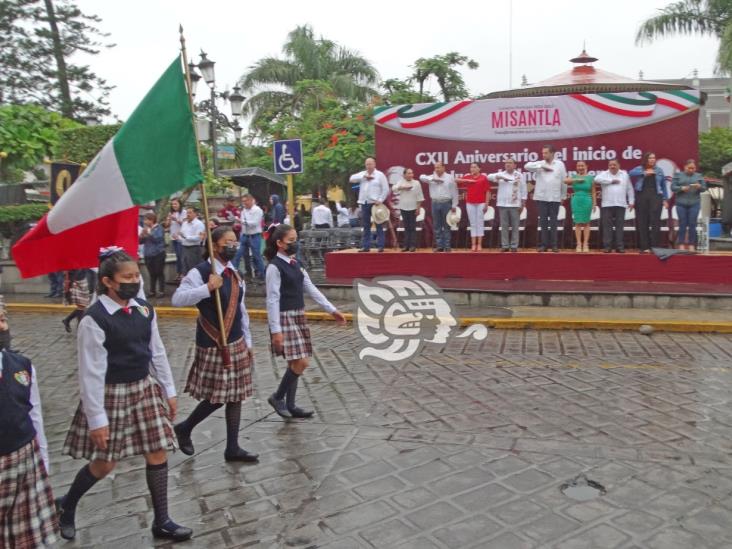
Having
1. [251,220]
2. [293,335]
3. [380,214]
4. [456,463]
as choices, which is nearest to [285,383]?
[293,335]

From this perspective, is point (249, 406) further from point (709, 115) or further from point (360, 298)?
point (709, 115)

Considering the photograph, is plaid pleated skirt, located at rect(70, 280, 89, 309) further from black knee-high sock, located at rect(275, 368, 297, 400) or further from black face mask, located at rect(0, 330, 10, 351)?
black face mask, located at rect(0, 330, 10, 351)

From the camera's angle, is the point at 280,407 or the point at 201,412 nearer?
the point at 201,412

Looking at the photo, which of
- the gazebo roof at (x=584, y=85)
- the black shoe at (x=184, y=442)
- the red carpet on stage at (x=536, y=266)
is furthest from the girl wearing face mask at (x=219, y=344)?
the gazebo roof at (x=584, y=85)

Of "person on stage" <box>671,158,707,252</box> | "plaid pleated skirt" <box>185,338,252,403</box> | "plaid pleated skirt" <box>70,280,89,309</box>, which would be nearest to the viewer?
"plaid pleated skirt" <box>185,338,252,403</box>

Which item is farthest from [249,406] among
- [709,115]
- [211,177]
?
[709,115]

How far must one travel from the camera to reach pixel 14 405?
312cm

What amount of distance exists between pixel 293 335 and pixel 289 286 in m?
0.42

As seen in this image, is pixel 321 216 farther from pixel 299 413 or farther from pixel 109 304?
pixel 109 304

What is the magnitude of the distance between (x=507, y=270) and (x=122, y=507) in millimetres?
9998

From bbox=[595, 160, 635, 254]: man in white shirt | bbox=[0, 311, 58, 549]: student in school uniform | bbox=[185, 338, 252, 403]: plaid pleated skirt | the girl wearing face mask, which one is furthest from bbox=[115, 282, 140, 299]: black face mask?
bbox=[595, 160, 635, 254]: man in white shirt

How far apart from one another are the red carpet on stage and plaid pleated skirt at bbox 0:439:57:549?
10757 mm

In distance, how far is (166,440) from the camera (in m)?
3.85

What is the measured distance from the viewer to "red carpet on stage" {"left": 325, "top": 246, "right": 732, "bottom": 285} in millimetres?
12156
